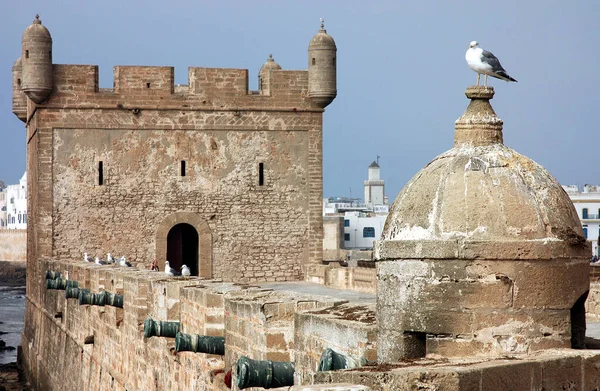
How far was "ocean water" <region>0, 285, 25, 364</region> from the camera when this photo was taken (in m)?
34.3

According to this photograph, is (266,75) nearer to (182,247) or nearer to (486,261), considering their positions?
(182,247)

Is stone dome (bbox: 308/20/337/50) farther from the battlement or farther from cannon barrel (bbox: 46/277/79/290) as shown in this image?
cannon barrel (bbox: 46/277/79/290)

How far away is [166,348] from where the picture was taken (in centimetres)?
1080

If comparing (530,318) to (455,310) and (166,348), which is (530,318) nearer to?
(455,310)

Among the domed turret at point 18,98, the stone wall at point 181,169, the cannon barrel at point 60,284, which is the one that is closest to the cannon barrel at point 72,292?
A: the cannon barrel at point 60,284

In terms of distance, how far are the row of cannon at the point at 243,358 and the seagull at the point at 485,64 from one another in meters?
1.52

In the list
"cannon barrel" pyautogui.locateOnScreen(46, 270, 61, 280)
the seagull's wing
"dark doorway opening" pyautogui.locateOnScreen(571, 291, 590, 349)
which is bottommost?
"cannon barrel" pyautogui.locateOnScreen(46, 270, 61, 280)

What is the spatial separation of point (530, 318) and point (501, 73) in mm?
1351

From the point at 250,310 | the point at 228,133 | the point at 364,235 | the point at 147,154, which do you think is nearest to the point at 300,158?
the point at 228,133

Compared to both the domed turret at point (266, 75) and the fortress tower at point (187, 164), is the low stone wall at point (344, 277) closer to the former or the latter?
the fortress tower at point (187, 164)

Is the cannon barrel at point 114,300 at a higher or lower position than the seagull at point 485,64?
lower

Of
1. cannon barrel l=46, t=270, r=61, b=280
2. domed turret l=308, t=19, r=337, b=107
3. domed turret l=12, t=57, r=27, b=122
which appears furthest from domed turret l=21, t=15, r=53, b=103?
domed turret l=308, t=19, r=337, b=107

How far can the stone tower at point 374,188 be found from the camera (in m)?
103

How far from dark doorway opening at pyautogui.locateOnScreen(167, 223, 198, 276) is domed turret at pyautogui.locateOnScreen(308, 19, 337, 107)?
12.4ft
